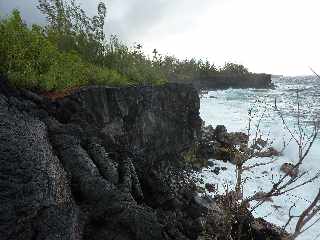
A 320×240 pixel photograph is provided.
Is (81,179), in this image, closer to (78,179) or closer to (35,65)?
(78,179)

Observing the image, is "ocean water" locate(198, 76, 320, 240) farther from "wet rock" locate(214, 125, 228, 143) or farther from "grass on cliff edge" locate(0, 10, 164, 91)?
"grass on cliff edge" locate(0, 10, 164, 91)

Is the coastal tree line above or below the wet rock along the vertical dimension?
above

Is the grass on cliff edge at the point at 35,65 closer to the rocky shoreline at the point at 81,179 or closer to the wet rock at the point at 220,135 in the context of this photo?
the rocky shoreline at the point at 81,179

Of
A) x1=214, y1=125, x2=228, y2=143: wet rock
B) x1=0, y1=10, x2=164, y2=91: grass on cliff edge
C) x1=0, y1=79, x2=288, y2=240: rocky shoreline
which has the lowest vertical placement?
x1=214, y1=125, x2=228, y2=143: wet rock

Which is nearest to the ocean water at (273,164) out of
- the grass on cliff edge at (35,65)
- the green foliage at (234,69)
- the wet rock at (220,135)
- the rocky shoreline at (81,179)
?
the rocky shoreline at (81,179)

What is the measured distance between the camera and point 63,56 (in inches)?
309

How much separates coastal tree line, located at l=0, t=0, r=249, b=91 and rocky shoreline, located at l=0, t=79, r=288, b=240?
1.73 feet

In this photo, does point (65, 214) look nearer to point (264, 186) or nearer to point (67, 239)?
point (67, 239)

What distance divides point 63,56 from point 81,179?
3882 mm

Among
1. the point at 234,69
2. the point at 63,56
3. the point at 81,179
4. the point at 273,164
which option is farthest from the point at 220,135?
the point at 234,69

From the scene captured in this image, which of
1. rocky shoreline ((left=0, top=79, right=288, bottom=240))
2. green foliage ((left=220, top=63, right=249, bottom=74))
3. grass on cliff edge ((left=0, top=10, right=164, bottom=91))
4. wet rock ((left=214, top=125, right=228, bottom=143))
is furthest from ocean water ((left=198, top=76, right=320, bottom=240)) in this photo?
green foliage ((left=220, top=63, right=249, bottom=74))

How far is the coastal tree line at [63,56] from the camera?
6.38 m

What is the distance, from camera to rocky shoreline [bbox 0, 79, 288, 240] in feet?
12.1

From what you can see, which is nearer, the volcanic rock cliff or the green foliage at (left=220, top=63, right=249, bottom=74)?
the volcanic rock cliff
